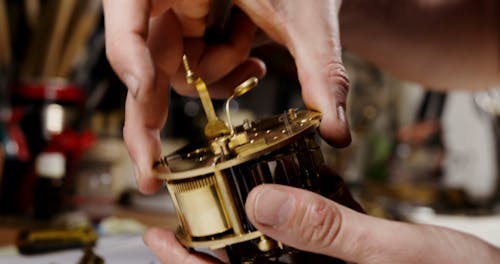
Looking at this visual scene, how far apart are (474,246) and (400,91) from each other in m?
3.33

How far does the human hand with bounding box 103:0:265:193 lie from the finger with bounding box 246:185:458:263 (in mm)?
158

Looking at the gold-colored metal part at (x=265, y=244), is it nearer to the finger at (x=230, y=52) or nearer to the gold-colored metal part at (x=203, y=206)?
the gold-colored metal part at (x=203, y=206)

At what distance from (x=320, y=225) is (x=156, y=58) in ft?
1.14

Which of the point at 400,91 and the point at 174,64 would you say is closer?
the point at 174,64

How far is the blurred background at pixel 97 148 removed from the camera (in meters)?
1.39

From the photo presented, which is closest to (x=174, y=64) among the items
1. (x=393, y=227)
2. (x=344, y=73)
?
(x=344, y=73)

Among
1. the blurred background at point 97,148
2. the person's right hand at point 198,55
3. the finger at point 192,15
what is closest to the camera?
the person's right hand at point 198,55

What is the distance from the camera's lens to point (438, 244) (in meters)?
0.51

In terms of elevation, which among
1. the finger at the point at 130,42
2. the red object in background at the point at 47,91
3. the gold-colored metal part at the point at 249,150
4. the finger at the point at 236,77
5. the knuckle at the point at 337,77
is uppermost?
the red object in background at the point at 47,91

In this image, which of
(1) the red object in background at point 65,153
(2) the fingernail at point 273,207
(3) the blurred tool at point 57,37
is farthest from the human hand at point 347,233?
(3) the blurred tool at point 57,37

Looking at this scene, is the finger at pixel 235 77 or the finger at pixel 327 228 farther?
the finger at pixel 235 77

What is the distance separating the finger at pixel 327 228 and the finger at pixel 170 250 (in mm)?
99

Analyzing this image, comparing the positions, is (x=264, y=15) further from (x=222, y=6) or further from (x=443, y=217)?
(x=443, y=217)

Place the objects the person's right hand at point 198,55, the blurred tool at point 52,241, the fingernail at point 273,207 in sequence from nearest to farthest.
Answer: the fingernail at point 273,207
the person's right hand at point 198,55
the blurred tool at point 52,241
